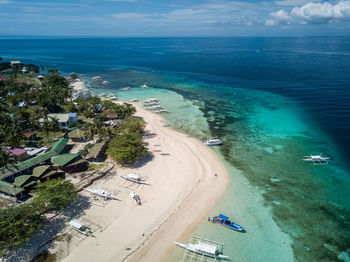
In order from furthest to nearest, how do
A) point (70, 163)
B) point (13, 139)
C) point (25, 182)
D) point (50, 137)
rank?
point (50, 137), point (13, 139), point (70, 163), point (25, 182)

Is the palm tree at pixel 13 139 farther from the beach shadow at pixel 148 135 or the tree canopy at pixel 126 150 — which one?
the beach shadow at pixel 148 135

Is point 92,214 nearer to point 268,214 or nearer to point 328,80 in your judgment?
point 268,214

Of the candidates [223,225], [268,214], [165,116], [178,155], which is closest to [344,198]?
[268,214]

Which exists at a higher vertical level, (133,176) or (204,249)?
(133,176)

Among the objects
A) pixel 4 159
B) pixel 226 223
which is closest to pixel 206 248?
pixel 226 223

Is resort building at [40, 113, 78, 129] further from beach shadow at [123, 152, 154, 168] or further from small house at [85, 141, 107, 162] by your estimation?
beach shadow at [123, 152, 154, 168]

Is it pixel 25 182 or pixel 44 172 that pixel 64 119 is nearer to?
pixel 44 172
